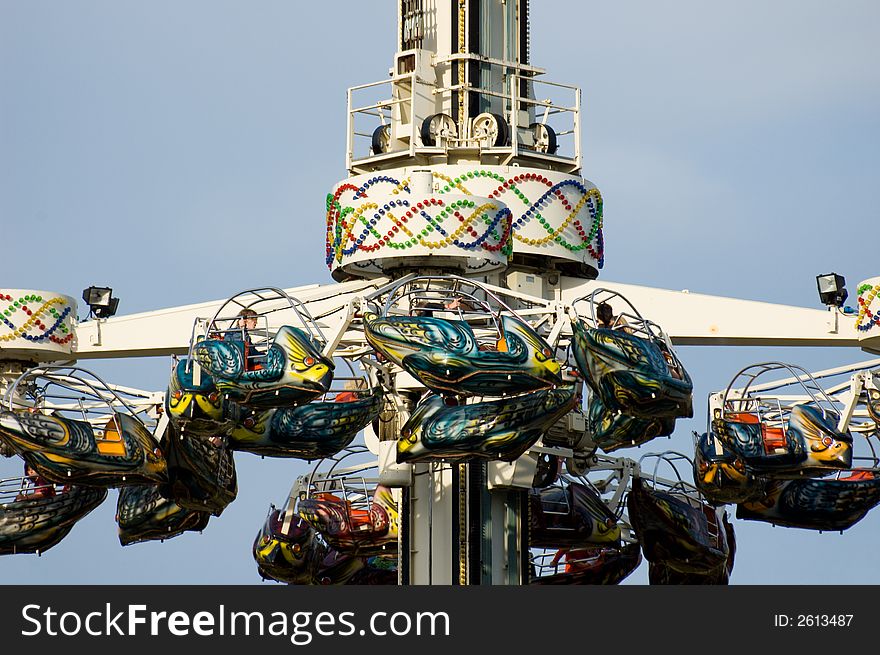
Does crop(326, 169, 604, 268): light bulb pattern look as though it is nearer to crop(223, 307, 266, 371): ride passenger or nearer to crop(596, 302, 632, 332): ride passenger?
crop(596, 302, 632, 332): ride passenger

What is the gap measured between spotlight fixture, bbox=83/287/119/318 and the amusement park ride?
6 cm

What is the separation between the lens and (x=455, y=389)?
5091cm

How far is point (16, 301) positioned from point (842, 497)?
1686 centimetres

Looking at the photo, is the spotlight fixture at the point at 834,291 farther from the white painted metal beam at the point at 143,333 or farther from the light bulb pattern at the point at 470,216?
Result: the white painted metal beam at the point at 143,333

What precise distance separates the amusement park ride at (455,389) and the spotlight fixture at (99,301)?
60mm

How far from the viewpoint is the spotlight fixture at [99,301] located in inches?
2397

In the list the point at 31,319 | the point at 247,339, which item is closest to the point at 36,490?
the point at 31,319

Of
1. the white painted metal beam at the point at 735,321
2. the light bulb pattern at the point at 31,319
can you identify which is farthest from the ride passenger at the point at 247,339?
the white painted metal beam at the point at 735,321

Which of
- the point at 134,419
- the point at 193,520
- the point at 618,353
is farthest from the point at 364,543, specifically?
the point at 618,353

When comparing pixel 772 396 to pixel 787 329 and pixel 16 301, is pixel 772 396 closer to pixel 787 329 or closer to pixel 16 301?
pixel 787 329

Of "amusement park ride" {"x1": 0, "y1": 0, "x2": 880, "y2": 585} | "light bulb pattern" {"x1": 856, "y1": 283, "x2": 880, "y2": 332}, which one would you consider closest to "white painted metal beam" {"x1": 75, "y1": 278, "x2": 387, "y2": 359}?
"amusement park ride" {"x1": 0, "y1": 0, "x2": 880, "y2": 585}

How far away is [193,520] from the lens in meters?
61.8

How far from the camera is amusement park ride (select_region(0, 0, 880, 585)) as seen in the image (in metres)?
51.9

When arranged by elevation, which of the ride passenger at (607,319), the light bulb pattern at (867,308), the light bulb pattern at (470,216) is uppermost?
the light bulb pattern at (470,216)
